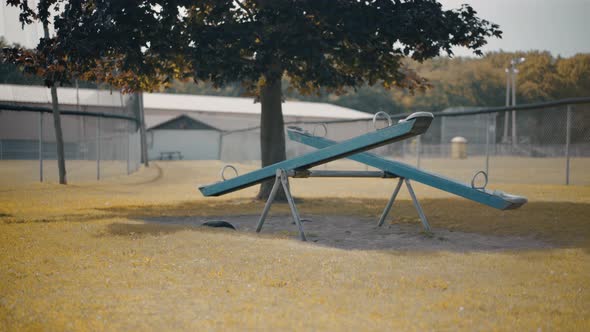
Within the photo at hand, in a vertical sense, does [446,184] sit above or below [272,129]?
below

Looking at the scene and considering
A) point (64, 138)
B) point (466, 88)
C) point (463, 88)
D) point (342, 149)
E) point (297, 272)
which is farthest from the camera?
point (463, 88)

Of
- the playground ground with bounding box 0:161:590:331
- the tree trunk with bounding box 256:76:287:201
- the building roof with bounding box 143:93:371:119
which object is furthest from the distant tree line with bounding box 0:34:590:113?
the playground ground with bounding box 0:161:590:331

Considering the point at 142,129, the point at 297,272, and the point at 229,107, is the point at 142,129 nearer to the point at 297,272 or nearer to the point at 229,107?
the point at 229,107

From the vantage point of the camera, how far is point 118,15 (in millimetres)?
11570

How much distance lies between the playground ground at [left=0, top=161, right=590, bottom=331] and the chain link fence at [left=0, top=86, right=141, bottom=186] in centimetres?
754

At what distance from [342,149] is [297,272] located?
2609 mm

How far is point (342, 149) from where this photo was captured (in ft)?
26.8

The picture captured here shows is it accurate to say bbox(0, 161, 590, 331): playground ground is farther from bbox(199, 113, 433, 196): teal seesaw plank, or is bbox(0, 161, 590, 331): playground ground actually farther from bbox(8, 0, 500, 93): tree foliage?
bbox(8, 0, 500, 93): tree foliage

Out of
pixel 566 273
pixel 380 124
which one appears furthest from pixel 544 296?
pixel 380 124

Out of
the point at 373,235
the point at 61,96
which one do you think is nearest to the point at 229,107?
the point at 61,96

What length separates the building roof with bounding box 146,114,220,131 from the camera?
54375 mm

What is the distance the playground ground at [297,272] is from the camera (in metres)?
4.43

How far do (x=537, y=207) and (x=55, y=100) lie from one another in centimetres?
1367

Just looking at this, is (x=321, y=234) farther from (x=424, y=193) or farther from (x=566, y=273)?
(x=424, y=193)
